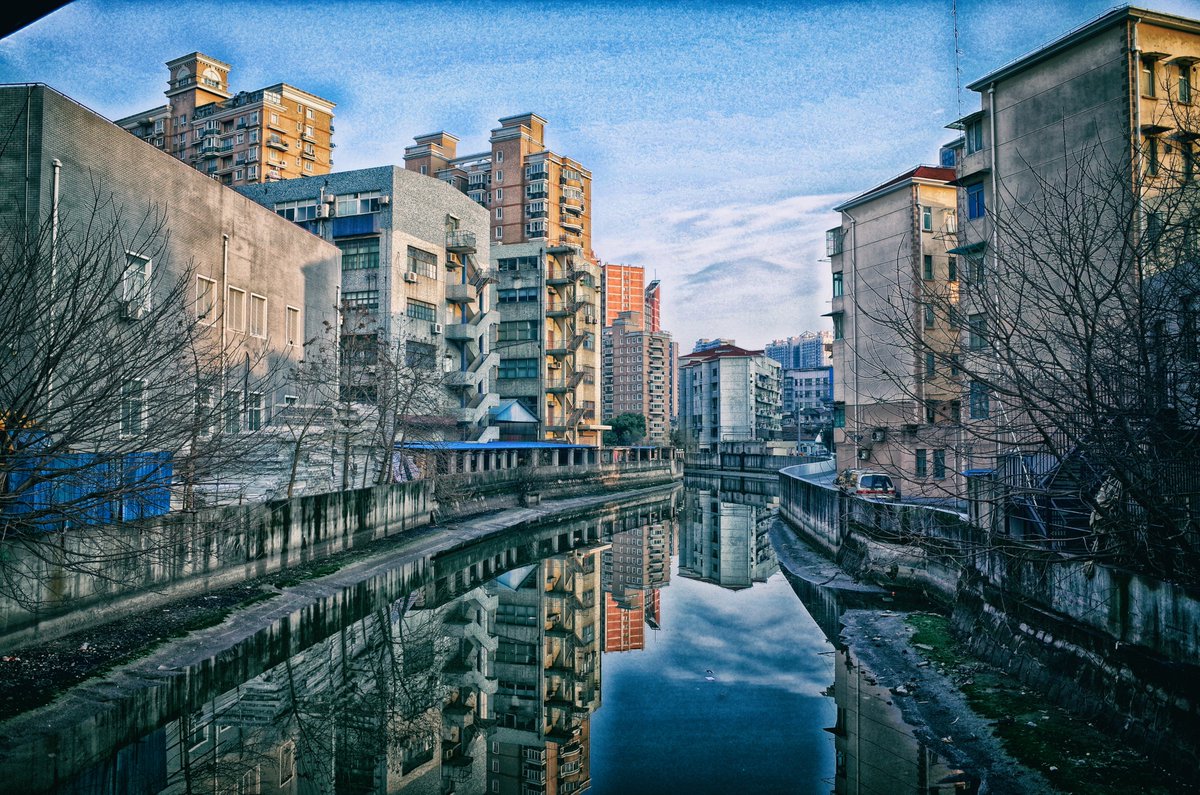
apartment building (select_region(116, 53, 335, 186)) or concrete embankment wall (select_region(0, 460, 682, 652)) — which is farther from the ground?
apartment building (select_region(116, 53, 335, 186))

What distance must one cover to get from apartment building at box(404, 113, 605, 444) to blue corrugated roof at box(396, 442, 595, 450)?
203 cm

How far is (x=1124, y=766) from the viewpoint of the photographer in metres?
10.5

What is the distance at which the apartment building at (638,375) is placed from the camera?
507ft

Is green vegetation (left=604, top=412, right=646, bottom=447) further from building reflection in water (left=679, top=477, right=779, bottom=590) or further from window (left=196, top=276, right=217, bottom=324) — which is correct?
window (left=196, top=276, right=217, bottom=324)

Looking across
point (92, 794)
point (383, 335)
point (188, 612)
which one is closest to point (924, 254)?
point (383, 335)

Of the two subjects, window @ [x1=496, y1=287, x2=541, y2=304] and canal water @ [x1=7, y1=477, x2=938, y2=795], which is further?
window @ [x1=496, y1=287, x2=541, y2=304]

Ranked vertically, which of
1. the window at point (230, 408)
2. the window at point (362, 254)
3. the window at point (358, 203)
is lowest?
the window at point (230, 408)

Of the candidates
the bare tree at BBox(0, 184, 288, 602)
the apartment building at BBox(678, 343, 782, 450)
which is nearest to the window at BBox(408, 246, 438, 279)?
the bare tree at BBox(0, 184, 288, 602)

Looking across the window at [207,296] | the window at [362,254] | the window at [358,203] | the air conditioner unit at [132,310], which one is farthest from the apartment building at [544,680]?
the window at [358,203]

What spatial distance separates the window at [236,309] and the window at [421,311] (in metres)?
21.0

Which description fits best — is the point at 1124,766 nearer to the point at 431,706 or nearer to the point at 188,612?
the point at 431,706

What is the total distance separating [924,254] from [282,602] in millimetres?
35758

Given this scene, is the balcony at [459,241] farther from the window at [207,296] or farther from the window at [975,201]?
the window at [975,201]

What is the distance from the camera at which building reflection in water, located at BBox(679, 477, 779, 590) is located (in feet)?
110
